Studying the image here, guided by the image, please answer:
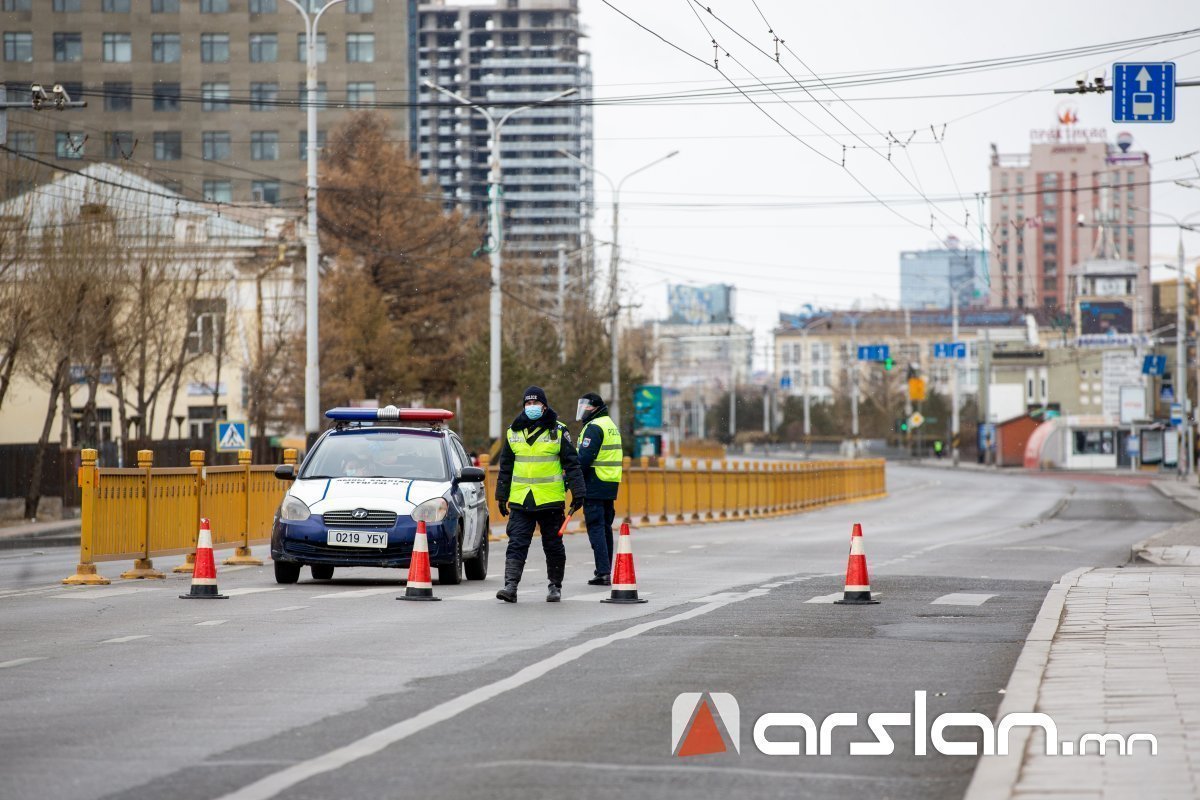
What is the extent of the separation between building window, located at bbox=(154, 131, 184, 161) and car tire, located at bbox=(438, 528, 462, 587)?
7936 cm

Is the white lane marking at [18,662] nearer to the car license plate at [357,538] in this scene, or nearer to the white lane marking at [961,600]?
the car license plate at [357,538]

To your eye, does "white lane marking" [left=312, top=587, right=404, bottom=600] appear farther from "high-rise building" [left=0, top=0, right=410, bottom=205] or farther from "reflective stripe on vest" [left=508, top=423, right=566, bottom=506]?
"high-rise building" [left=0, top=0, right=410, bottom=205]

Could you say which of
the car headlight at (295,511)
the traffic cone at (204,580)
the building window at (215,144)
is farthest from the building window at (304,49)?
the traffic cone at (204,580)

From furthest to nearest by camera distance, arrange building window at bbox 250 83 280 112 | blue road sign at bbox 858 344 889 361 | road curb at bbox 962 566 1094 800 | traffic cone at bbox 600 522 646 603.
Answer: building window at bbox 250 83 280 112
blue road sign at bbox 858 344 889 361
traffic cone at bbox 600 522 646 603
road curb at bbox 962 566 1094 800

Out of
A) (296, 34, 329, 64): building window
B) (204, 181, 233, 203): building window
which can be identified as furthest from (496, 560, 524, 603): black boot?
(204, 181, 233, 203): building window

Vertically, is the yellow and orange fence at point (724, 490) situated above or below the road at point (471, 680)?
below

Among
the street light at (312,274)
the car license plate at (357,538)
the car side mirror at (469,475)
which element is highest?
the street light at (312,274)

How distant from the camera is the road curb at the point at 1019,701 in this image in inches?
277

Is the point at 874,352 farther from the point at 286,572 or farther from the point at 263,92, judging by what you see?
the point at 286,572

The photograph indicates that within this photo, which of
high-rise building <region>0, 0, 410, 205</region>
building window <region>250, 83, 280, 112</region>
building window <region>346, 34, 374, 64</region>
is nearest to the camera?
high-rise building <region>0, 0, 410, 205</region>

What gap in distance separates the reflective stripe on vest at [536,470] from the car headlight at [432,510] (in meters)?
1.95

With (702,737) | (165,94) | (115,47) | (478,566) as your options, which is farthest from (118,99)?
(702,737)

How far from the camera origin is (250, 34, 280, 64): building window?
325 ft

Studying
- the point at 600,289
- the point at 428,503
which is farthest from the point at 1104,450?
the point at 428,503
